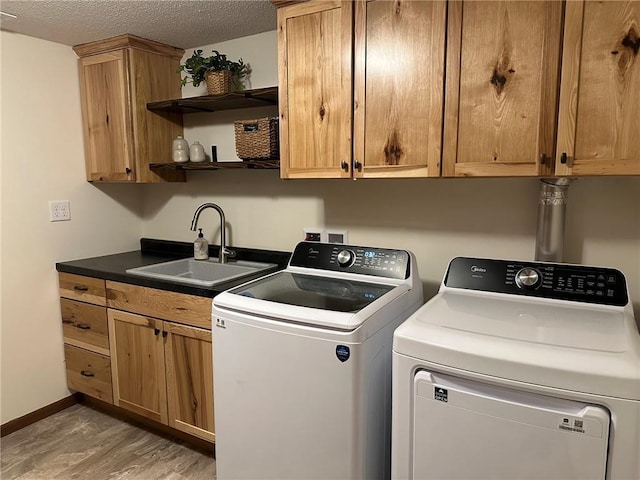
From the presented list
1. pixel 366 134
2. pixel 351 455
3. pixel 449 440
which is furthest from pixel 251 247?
pixel 449 440

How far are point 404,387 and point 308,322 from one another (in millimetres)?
367

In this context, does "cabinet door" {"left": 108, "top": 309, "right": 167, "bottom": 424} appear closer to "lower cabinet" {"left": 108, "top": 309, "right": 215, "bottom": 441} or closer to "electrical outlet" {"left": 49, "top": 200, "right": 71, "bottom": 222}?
"lower cabinet" {"left": 108, "top": 309, "right": 215, "bottom": 441}

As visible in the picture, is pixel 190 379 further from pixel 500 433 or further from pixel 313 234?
pixel 500 433

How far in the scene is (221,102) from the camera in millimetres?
2301

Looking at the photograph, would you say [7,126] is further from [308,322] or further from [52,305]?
[308,322]

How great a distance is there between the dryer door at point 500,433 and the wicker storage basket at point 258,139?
1266 mm

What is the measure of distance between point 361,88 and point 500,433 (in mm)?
1280

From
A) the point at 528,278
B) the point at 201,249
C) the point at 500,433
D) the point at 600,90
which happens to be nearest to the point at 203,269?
the point at 201,249

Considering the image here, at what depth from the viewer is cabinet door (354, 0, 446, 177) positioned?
5.21ft

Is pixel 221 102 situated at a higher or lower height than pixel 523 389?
higher

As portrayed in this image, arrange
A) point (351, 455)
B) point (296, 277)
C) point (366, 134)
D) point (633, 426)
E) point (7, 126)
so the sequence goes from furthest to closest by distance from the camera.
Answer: point (7, 126) → point (296, 277) → point (366, 134) → point (351, 455) → point (633, 426)

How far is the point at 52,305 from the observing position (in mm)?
2576

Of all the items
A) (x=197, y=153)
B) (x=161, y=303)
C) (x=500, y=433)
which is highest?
(x=197, y=153)

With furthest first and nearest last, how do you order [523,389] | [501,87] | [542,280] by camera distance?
[542,280], [501,87], [523,389]
